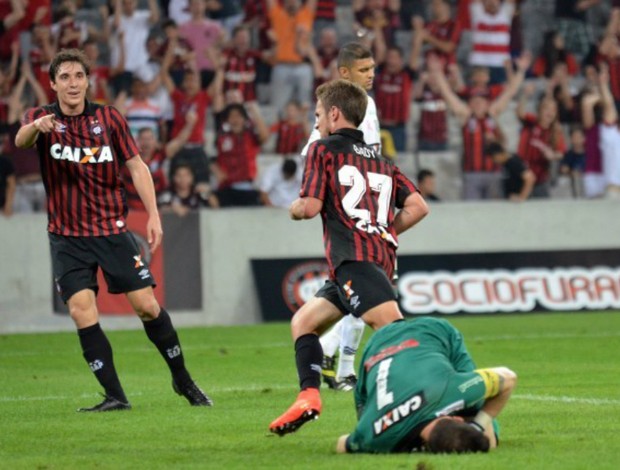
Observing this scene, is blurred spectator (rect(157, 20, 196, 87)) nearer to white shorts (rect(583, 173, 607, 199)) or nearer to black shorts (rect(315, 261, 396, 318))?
white shorts (rect(583, 173, 607, 199))

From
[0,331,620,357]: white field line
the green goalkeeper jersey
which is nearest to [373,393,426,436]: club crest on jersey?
the green goalkeeper jersey

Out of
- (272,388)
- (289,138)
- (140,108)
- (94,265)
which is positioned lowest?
(272,388)

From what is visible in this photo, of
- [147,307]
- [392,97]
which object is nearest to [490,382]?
[147,307]

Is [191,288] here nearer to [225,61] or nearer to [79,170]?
[225,61]

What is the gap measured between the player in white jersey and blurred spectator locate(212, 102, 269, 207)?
29.2ft

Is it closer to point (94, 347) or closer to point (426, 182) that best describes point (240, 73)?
point (426, 182)

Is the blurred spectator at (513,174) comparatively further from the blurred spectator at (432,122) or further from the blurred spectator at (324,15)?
the blurred spectator at (324,15)

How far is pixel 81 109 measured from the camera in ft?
30.8

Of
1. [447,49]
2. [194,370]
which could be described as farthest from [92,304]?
[447,49]

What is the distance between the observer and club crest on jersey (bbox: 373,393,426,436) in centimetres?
661

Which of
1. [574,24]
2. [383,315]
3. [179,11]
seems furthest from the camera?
[574,24]

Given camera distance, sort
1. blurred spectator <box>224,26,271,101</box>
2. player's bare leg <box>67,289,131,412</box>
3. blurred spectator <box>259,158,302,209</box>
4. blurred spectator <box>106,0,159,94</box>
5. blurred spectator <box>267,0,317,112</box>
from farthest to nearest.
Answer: blurred spectator <box>267,0,317,112</box>
blurred spectator <box>224,26,271,101</box>
blurred spectator <box>106,0,159,94</box>
blurred spectator <box>259,158,302,209</box>
player's bare leg <box>67,289,131,412</box>

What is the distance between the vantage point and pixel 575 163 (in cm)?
2127

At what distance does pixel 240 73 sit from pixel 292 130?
1.37 m
